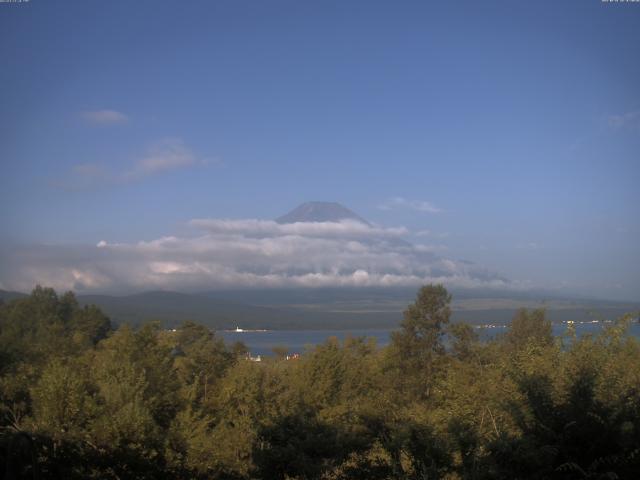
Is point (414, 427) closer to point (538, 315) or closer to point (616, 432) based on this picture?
point (616, 432)

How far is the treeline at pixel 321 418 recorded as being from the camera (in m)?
9.97

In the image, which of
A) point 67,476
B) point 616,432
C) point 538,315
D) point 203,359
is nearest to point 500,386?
point 616,432

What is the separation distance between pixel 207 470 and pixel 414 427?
7.33 meters

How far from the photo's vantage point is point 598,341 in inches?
→ 611

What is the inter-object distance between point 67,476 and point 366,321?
188802mm

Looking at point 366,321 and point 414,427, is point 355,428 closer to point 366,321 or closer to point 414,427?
point 414,427

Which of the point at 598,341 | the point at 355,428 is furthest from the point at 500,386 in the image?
the point at 355,428

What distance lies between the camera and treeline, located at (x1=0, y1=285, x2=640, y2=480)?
9969 millimetres

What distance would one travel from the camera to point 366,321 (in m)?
199

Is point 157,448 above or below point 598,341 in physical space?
below

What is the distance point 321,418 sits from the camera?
1964 centimetres

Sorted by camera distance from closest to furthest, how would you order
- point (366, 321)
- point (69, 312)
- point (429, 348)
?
point (429, 348) < point (69, 312) < point (366, 321)

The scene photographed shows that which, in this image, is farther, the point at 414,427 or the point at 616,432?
the point at 414,427

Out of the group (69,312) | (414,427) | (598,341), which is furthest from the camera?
(69,312)
